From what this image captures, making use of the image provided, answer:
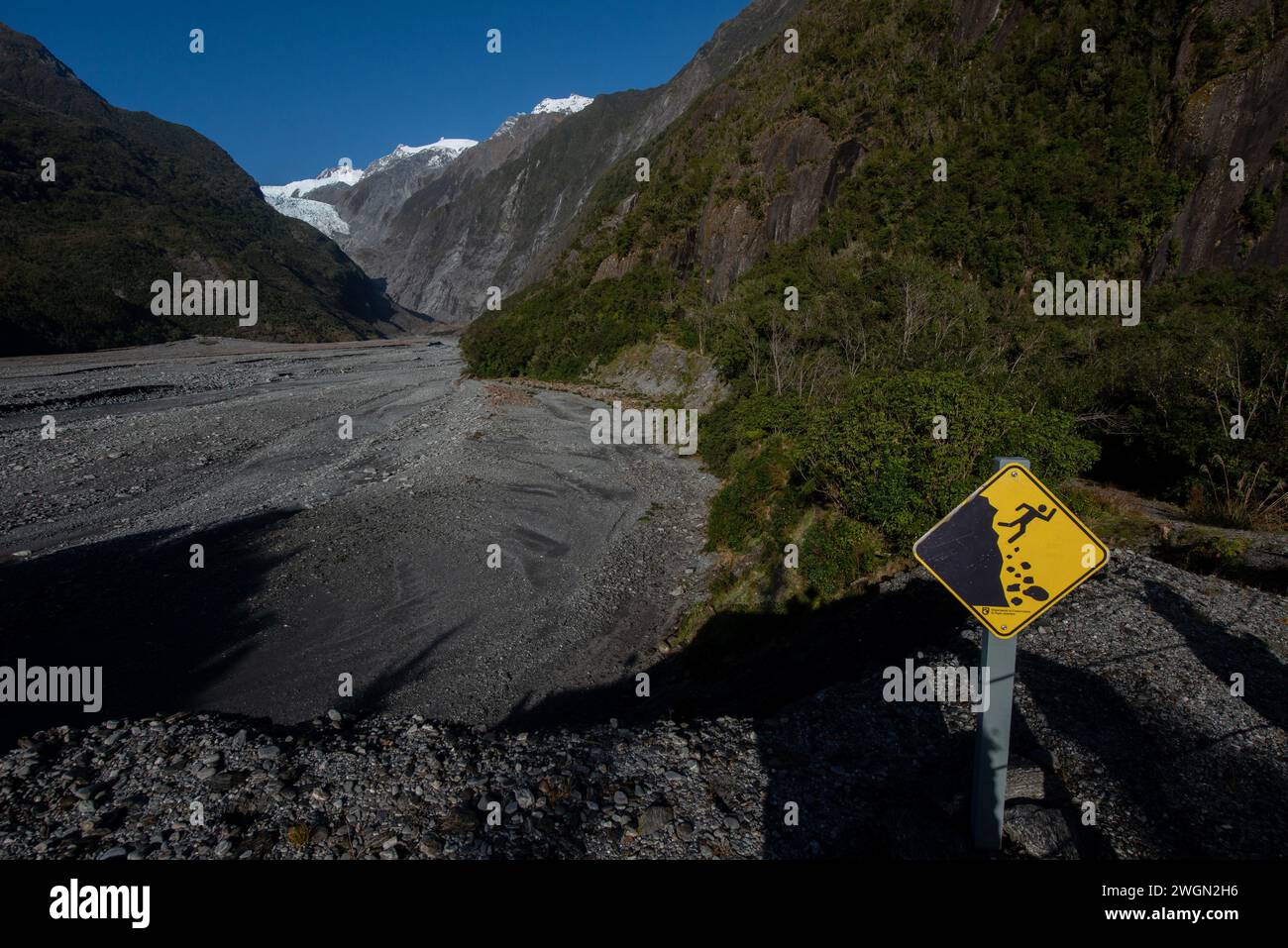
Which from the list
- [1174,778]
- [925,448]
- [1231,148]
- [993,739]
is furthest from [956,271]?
[993,739]

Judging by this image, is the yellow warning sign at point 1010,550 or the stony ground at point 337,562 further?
the stony ground at point 337,562

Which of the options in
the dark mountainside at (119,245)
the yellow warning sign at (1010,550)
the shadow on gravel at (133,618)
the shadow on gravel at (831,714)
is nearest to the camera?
the yellow warning sign at (1010,550)

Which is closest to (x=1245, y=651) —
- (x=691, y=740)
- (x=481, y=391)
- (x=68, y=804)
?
(x=691, y=740)

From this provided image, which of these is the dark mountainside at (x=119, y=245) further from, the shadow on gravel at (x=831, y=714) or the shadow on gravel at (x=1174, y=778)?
the shadow on gravel at (x=1174, y=778)

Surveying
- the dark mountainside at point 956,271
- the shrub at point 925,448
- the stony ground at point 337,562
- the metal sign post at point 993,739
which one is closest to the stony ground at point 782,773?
the metal sign post at point 993,739

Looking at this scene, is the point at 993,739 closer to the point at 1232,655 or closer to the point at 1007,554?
the point at 1007,554

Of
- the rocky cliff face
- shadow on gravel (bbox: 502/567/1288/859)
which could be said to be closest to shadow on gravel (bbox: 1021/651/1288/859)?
shadow on gravel (bbox: 502/567/1288/859)
